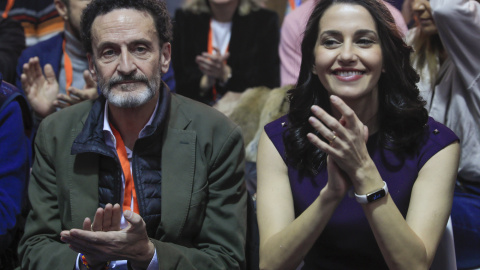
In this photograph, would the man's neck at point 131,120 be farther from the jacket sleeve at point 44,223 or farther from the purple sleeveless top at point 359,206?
the purple sleeveless top at point 359,206

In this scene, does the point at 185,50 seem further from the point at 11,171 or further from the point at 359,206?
the point at 359,206

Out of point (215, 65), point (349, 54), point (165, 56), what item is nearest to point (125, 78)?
point (165, 56)

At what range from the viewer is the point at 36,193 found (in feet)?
9.22

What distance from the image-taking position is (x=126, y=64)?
276cm

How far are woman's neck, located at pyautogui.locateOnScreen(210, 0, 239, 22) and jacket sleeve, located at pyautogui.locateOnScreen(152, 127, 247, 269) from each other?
81.4 inches

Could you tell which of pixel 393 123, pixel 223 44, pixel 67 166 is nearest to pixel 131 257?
pixel 67 166

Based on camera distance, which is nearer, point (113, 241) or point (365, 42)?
point (113, 241)

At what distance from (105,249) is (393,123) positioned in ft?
3.83

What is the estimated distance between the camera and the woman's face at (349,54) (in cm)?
247

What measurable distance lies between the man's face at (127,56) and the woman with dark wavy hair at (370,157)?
559 millimetres

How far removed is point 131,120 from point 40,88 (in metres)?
1.13

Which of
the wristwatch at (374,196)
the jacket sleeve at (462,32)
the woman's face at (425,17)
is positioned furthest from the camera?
the woman's face at (425,17)

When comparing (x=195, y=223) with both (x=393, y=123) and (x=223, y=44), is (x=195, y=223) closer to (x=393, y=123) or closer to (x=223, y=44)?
(x=393, y=123)

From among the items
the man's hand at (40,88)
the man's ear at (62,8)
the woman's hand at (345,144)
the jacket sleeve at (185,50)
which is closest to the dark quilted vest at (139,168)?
the woman's hand at (345,144)
